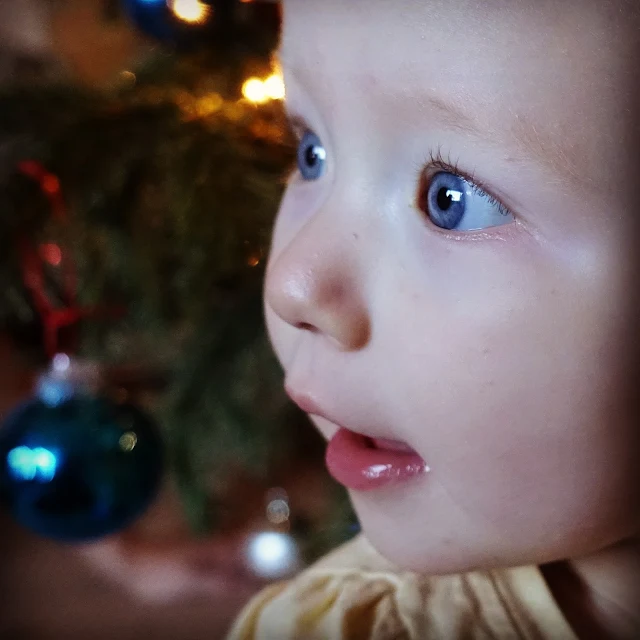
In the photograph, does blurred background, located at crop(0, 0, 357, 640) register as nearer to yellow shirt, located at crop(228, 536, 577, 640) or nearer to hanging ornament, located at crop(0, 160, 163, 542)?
hanging ornament, located at crop(0, 160, 163, 542)

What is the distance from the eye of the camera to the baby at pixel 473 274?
237mm

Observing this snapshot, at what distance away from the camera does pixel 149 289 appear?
622 mm

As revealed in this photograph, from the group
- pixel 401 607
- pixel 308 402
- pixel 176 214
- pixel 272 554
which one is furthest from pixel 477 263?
pixel 272 554

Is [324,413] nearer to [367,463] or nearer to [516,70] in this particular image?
[367,463]

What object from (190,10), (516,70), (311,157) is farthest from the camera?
(190,10)

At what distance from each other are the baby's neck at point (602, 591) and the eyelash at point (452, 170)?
0.19 metres

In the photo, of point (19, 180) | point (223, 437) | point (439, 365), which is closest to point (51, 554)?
point (223, 437)

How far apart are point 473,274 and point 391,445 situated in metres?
0.10

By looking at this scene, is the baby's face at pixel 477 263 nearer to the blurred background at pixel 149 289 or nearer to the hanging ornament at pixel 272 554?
the blurred background at pixel 149 289

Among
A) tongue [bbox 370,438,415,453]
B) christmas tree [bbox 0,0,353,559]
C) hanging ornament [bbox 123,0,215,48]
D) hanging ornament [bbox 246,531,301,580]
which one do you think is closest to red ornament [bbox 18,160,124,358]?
christmas tree [bbox 0,0,353,559]

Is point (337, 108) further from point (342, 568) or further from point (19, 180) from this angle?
point (19, 180)

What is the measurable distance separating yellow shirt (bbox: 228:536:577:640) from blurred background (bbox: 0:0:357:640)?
0.18m

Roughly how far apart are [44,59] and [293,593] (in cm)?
52

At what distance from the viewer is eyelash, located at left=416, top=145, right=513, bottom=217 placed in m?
0.26
